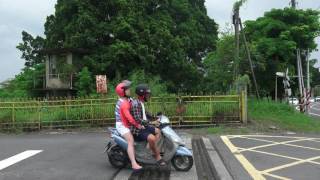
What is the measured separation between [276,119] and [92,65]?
1435 cm

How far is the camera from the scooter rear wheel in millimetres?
9922

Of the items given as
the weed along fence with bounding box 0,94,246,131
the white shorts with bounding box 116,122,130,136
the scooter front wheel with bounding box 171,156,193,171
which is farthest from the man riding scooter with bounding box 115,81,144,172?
the weed along fence with bounding box 0,94,246,131

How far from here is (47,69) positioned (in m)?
36.3

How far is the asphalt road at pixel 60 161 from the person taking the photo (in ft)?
30.8

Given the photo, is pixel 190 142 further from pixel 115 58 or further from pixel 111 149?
pixel 115 58

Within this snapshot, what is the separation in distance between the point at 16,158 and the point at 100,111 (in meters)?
8.20

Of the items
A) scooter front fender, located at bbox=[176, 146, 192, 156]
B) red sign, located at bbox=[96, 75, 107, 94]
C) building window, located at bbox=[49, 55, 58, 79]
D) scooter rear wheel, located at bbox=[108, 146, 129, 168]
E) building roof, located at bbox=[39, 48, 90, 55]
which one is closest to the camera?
scooter front fender, located at bbox=[176, 146, 192, 156]

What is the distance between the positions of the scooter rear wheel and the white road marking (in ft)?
6.84

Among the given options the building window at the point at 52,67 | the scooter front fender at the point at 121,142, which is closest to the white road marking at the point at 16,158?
the scooter front fender at the point at 121,142

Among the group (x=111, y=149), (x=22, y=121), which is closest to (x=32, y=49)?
(x=22, y=121)

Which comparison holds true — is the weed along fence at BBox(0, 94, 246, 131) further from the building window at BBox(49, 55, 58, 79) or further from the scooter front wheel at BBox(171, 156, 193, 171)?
the building window at BBox(49, 55, 58, 79)

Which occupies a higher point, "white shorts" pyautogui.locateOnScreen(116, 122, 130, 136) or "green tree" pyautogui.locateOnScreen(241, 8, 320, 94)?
"green tree" pyautogui.locateOnScreen(241, 8, 320, 94)

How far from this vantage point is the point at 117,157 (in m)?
9.96

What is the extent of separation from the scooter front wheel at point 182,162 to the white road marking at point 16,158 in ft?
10.7
